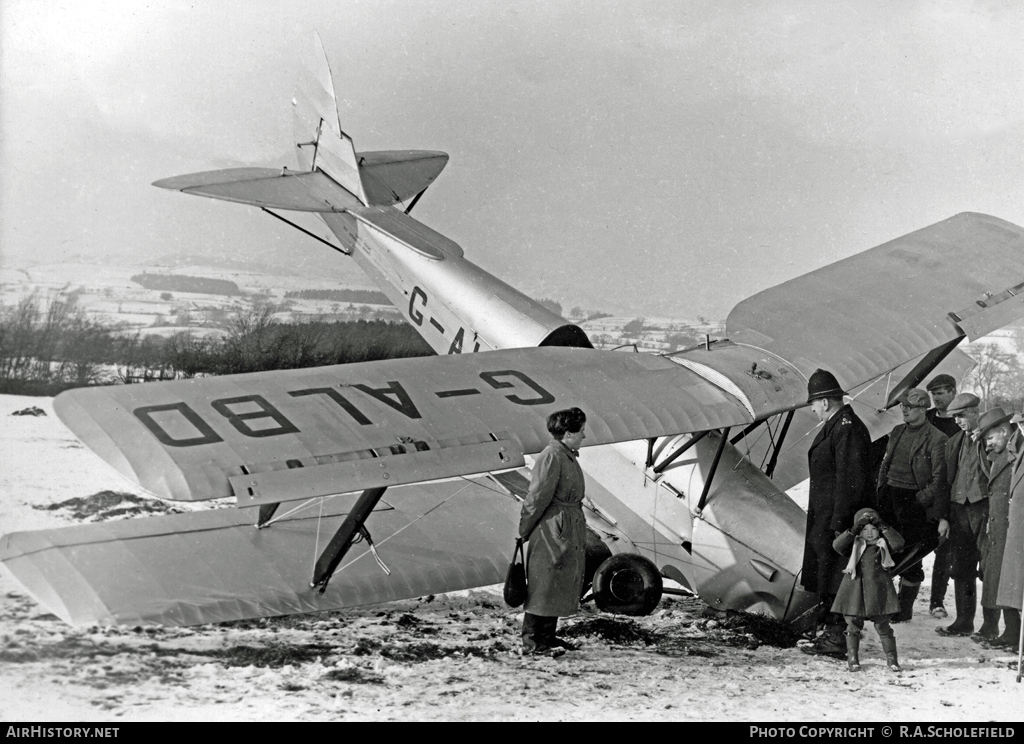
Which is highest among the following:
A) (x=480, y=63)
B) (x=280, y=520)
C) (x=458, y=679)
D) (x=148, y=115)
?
(x=480, y=63)

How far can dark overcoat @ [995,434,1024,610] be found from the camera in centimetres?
544

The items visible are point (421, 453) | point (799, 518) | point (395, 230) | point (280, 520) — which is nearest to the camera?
point (421, 453)

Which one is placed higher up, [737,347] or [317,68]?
[317,68]

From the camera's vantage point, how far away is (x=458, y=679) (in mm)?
5023

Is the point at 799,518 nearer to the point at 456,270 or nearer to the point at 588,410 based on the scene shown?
the point at 588,410

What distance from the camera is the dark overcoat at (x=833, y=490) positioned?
521 centimetres

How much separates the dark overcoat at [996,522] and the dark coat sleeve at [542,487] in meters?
2.86

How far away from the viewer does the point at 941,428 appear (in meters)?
6.95

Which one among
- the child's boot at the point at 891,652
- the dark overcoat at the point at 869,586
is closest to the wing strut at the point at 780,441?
the dark overcoat at the point at 869,586

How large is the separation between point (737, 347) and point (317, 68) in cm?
652

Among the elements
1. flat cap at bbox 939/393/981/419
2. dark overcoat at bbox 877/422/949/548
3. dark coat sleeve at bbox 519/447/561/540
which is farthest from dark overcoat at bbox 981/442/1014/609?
dark coat sleeve at bbox 519/447/561/540

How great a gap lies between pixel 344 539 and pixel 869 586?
2.98 meters

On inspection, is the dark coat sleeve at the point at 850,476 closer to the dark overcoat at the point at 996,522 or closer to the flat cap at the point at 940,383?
the dark overcoat at the point at 996,522

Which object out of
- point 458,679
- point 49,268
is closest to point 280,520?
point 458,679
